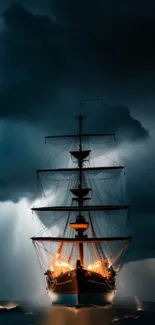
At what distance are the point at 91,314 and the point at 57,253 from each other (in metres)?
16.6

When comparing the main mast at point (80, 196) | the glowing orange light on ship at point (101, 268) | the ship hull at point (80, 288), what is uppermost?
the main mast at point (80, 196)

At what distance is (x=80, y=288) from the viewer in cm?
6931

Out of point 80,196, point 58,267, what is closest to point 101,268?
point 58,267

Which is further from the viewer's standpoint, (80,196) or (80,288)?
(80,196)

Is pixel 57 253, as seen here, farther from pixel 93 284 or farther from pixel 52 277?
pixel 93 284

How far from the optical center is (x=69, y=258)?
84250 millimetres

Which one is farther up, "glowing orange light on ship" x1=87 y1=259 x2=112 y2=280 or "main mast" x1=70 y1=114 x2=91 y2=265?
"main mast" x1=70 y1=114 x2=91 y2=265

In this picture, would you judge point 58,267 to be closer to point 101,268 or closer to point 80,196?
point 101,268

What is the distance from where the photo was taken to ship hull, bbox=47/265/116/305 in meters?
69.5

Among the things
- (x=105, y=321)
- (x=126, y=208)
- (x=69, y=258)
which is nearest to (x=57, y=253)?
(x=69, y=258)

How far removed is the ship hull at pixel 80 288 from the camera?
6950 centimetres

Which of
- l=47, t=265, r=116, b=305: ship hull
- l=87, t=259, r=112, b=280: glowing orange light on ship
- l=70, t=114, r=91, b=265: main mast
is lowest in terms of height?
l=47, t=265, r=116, b=305: ship hull

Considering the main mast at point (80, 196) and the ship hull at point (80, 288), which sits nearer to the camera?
the ship hull at point (80, 288)

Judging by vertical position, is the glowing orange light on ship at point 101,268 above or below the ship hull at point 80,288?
above
